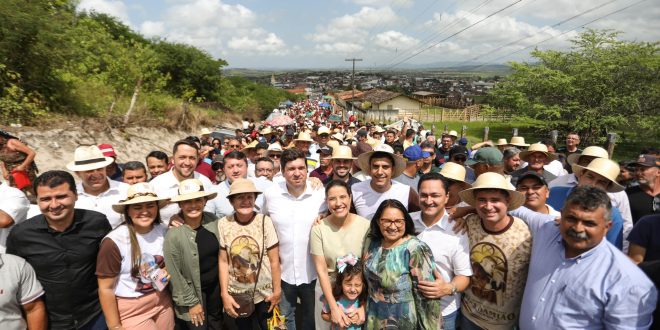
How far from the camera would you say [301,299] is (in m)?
3.51

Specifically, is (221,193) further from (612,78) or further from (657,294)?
(612,78)

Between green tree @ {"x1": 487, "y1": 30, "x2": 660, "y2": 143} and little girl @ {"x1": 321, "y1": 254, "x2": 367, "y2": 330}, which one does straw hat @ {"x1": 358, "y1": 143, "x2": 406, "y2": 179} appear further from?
green tree @ {"x1": 487, "y1": 30, "x2": 660, "y2": 143}

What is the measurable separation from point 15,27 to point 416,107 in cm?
5219

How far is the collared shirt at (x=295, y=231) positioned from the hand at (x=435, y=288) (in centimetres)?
123

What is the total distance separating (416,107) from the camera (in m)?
55.8

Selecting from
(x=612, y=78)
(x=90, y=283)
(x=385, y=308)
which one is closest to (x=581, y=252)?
(x=385, y=308)

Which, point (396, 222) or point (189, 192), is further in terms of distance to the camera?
point (189, 192)

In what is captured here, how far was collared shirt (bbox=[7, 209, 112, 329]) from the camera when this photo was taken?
8.46 feet

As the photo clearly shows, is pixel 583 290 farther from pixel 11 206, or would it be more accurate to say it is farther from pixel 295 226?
pixel 11 206

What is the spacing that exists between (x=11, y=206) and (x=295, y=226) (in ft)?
7.78

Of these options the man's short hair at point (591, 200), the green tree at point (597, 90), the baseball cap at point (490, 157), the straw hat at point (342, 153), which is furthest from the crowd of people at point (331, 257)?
the green tree at point (597, 90)

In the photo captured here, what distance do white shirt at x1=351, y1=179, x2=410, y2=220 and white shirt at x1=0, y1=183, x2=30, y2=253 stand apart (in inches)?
118

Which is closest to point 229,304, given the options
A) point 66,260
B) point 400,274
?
point 66,260

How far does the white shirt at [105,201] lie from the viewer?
353 cm
